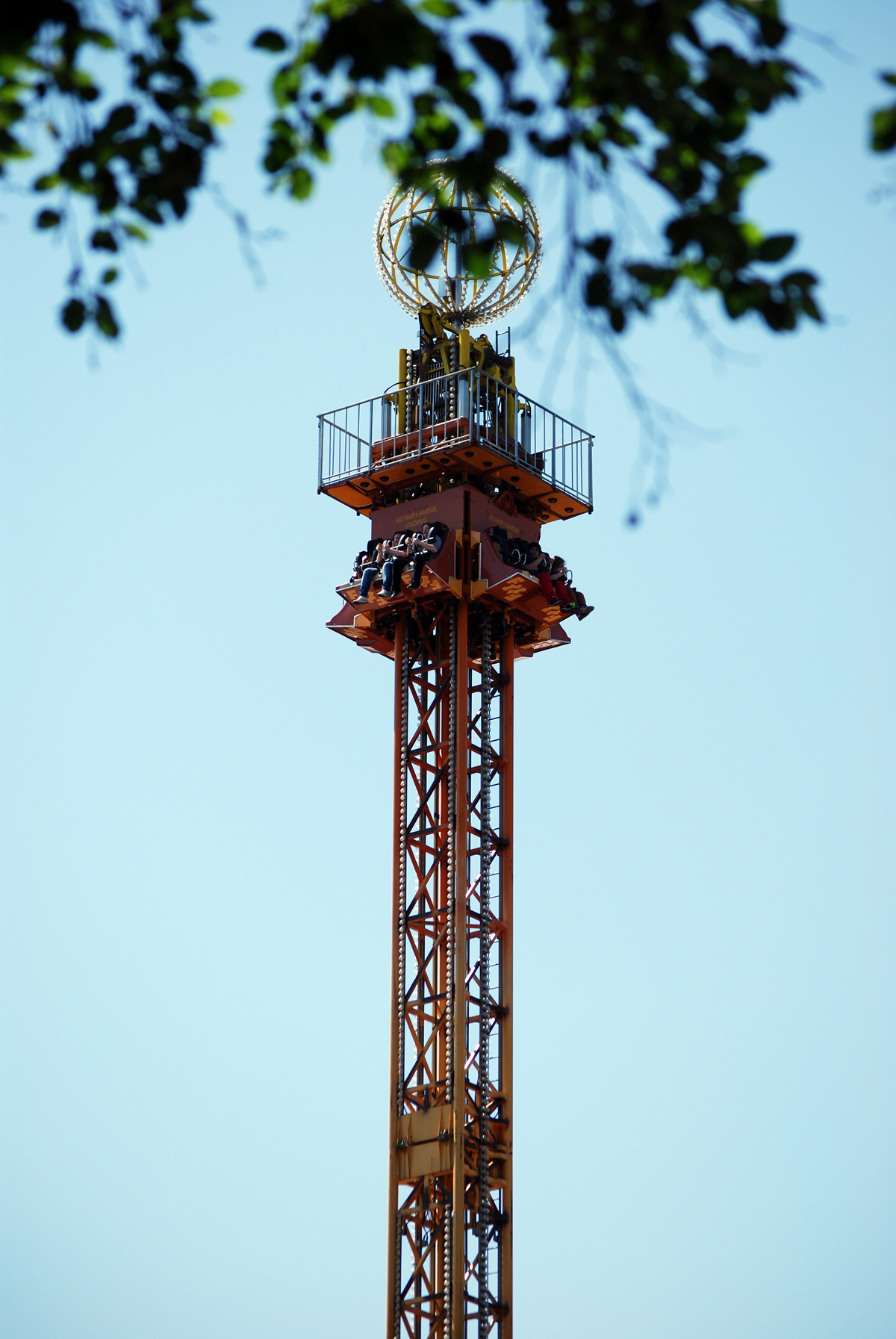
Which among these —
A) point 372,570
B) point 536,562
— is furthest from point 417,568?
point 536,562

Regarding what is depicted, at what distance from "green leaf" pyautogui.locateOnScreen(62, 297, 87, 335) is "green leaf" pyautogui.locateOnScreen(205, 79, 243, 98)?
1.19 meters

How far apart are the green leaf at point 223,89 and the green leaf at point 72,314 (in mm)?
1190

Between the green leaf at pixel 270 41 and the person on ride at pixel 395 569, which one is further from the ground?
the person on ride at pixel 395 569

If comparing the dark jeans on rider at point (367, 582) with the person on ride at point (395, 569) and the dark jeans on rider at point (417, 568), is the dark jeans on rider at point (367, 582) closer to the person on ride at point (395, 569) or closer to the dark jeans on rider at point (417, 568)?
the person on ride at point (395, 569)

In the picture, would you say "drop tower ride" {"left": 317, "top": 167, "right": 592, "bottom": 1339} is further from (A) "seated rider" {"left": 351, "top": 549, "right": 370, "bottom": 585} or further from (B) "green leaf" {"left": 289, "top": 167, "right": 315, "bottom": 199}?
(B) "green leaf" {"left": 289, "top": 167, "right": 315, "bottom": 199}

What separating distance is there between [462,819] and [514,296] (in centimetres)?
974

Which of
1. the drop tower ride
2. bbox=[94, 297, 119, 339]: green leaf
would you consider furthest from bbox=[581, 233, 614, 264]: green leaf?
the drop tower ride

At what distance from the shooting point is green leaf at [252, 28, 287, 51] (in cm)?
935

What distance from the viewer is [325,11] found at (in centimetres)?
916

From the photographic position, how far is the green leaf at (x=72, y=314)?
32.7 ft

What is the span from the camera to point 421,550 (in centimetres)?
3497

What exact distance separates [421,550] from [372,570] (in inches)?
41.0

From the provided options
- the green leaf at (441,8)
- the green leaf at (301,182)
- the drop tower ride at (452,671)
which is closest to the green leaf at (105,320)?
the green leaf at (301,182)

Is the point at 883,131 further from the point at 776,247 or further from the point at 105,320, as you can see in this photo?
the point at 105,320
